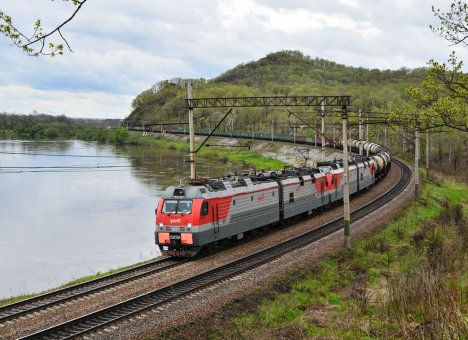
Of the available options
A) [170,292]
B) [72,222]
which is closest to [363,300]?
[170,292]

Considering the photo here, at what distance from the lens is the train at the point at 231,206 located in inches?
846

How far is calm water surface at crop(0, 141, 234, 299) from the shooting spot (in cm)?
2839

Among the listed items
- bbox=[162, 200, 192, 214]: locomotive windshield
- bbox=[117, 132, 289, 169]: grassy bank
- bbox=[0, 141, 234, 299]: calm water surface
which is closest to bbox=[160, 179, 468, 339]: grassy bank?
bbox=[162, 200, 192, 214]: locomotive windshield

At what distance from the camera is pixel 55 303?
1583 centimetres

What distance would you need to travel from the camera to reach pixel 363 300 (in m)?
16.6

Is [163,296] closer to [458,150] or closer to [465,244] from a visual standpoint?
[465,244]

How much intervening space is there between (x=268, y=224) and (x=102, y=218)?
20.7 meters

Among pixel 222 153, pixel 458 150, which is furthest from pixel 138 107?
pixel 458 150

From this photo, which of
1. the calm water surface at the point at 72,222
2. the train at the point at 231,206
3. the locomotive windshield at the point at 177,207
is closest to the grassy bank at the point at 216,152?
the calm water surface at the point at 72,222

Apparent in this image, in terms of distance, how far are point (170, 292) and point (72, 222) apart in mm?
28115

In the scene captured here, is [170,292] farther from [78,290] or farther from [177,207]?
[177,207]

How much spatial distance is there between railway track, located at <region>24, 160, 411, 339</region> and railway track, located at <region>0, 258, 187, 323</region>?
214 centimetres

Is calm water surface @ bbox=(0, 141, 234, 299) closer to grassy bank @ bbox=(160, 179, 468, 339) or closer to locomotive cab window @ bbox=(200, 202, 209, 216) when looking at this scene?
locomotive cab window @ bbox=(200, 202, 209, 216)

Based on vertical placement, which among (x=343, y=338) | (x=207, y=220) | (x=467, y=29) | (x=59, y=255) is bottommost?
(x=59, y=255)
